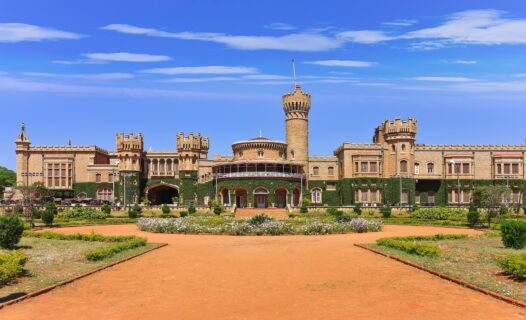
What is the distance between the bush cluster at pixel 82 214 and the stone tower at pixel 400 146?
127 ft

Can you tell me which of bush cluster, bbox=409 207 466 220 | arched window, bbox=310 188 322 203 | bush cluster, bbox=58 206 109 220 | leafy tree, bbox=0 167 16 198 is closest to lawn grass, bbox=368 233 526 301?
bush cluster, bbox=409 207 466 220

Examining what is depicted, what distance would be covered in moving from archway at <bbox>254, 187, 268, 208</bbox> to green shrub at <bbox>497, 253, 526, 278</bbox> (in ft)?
156

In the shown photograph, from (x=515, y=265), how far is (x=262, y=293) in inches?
333

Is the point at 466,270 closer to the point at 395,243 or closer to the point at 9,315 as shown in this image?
the point at 395,243

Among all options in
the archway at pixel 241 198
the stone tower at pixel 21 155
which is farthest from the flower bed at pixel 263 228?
the stone tower at pixel 21 155

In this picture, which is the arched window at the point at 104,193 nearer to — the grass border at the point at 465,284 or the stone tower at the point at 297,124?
the stone tower at the point at 297,124

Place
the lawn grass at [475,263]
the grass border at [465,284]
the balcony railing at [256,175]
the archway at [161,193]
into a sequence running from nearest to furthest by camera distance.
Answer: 1. the grass border at [465,284]
2. the lawn grass at [475,263]
3. the balcony railing at [256,175]
4. the archway at [161,193]

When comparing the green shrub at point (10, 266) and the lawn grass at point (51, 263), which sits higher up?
the green shrub at point (10, 266)

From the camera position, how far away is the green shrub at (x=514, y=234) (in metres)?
22.7

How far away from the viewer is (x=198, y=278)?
16594 mm

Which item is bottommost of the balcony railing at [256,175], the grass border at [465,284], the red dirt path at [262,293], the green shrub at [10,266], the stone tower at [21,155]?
the red dirt path at [262,293]

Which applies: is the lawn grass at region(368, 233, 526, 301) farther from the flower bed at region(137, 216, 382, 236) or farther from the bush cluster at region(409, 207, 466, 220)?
the bush cluster at region(409, 207, 466, 220)

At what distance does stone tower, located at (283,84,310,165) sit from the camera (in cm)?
7044

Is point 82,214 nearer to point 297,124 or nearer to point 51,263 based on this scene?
point 51,263
